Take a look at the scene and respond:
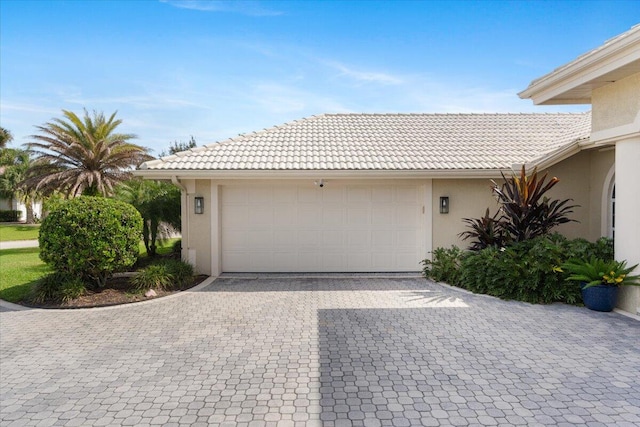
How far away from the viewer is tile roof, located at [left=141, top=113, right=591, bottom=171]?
35.0 feet

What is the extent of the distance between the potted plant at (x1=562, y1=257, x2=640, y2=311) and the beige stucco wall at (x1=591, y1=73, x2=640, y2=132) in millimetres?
2455

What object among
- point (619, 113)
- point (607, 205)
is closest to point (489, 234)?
point (607, 205)

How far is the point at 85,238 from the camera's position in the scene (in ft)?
27.6

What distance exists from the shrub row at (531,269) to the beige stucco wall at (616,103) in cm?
231

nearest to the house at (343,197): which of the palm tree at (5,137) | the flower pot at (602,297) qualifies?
the flower pot at (602,297)

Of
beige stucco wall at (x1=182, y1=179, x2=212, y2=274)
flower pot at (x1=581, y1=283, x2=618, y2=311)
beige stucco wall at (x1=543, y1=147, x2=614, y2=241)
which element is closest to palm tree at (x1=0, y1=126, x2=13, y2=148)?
beige stucco wall at (x1=182, y1=179, x2=212, y2=274)

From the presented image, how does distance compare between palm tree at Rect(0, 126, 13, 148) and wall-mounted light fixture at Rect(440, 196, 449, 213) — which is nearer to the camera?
wall-mounted light fixture at Rect(440, 196, 449, 213)

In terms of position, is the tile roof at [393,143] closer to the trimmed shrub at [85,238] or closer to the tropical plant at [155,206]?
the trimmed shrub at [85,238]

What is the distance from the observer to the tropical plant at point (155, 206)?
13.1 metres

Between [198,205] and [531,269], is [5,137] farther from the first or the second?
[531,269]

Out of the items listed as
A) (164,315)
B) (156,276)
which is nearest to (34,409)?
(164,315)

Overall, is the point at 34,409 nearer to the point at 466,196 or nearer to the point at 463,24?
the point at 466,196

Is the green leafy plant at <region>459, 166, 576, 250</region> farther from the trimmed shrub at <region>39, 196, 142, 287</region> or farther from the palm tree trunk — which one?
the palm tree trunk

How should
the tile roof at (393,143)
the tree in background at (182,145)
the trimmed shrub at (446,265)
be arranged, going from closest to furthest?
the trimmed shrub at (446,265) < the tile roof at (393,143) < the tree in background at (182,145)
